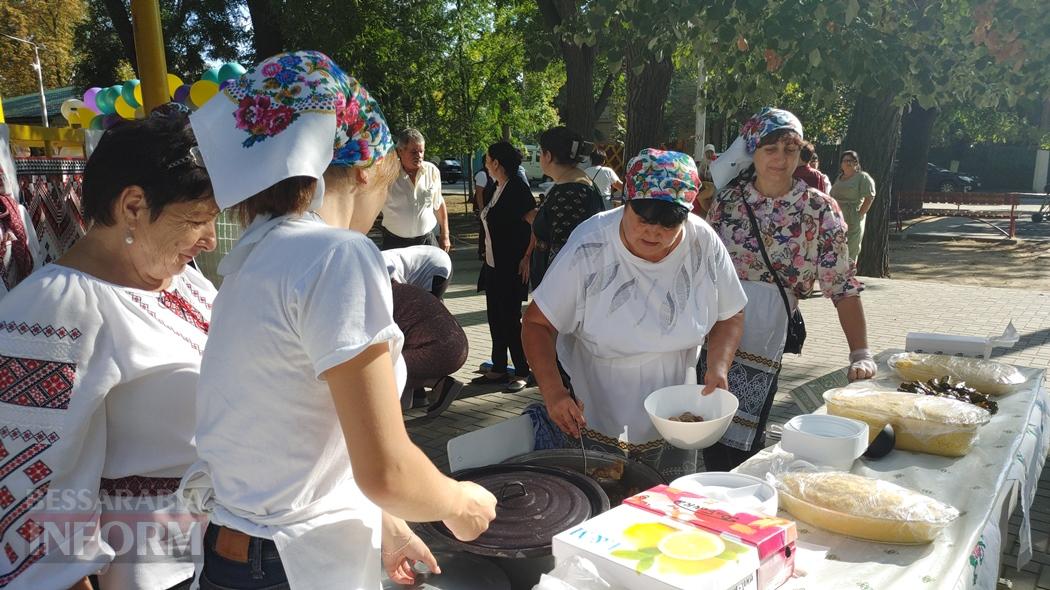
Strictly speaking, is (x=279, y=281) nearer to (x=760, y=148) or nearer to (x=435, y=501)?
(x=435, y=501)

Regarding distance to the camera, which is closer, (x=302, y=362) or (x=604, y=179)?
(x=302, y=362)

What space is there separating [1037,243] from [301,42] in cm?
1576

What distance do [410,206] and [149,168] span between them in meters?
4.42

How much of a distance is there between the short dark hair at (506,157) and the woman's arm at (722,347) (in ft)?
11.0

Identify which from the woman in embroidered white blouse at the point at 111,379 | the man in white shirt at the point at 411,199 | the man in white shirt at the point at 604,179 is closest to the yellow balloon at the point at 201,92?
the man in white shirt at the point at 411,199

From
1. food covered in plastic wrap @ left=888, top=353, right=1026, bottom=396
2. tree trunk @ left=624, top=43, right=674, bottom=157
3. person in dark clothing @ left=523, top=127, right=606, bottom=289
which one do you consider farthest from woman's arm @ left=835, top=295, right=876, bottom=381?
tree trunk @ left=624, top=43, right=674, bottom=157

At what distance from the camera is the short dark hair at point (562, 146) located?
14.8ft

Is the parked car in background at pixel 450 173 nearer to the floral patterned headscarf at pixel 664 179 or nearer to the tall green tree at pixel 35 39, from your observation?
the tall green tree at pixel 35 39

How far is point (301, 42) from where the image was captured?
14.3m

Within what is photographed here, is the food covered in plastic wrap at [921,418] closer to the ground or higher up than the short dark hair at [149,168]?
closer to the ground

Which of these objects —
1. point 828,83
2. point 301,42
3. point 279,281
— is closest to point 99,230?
point 279,281

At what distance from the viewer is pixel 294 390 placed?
1.09 m

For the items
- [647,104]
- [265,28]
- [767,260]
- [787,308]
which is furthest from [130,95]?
[265,28]

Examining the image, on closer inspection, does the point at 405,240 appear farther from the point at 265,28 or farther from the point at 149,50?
the point at 265,28
